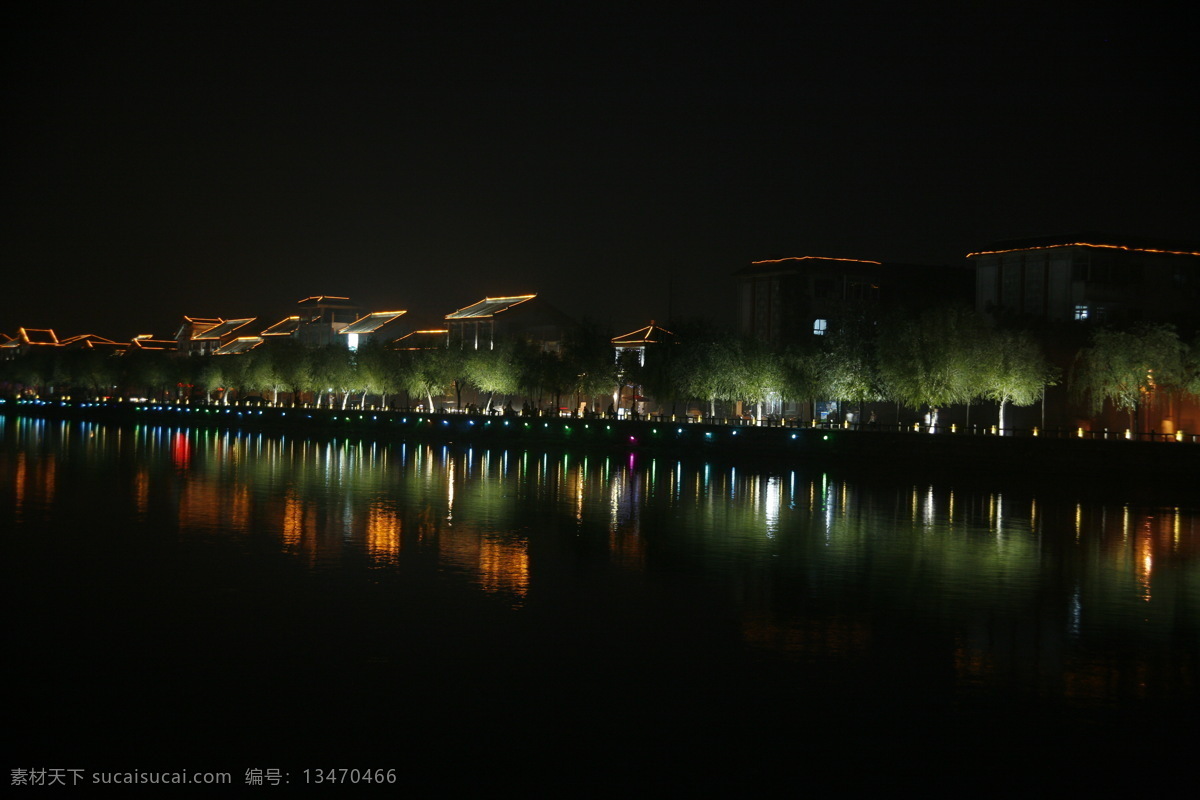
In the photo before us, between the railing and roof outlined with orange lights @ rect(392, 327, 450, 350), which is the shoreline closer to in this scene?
the railing

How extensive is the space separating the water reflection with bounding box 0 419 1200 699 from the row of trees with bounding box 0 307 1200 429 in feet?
28.0

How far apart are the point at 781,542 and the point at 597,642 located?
32.0 ft

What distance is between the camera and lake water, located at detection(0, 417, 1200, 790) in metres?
9.65

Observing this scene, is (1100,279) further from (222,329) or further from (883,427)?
(222,329)

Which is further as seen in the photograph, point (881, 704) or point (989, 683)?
point (989, 683)

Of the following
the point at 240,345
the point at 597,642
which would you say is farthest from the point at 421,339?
the point at 597,642

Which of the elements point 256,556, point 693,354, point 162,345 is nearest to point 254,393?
point 162,345

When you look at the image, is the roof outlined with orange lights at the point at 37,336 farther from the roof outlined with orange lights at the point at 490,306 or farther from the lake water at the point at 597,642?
the lake water at the point at 597,642

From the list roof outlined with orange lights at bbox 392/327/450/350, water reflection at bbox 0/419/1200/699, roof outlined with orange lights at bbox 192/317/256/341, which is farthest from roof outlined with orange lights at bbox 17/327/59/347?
water reflection at bbox 0/419/1200/699

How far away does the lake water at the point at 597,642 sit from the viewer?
9648mm

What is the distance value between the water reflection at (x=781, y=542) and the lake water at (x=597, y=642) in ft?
0.31

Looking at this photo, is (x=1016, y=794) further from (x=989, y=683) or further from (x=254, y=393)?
(x=254, y=393)

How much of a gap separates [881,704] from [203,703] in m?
6.18

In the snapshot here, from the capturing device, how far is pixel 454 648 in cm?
1281
